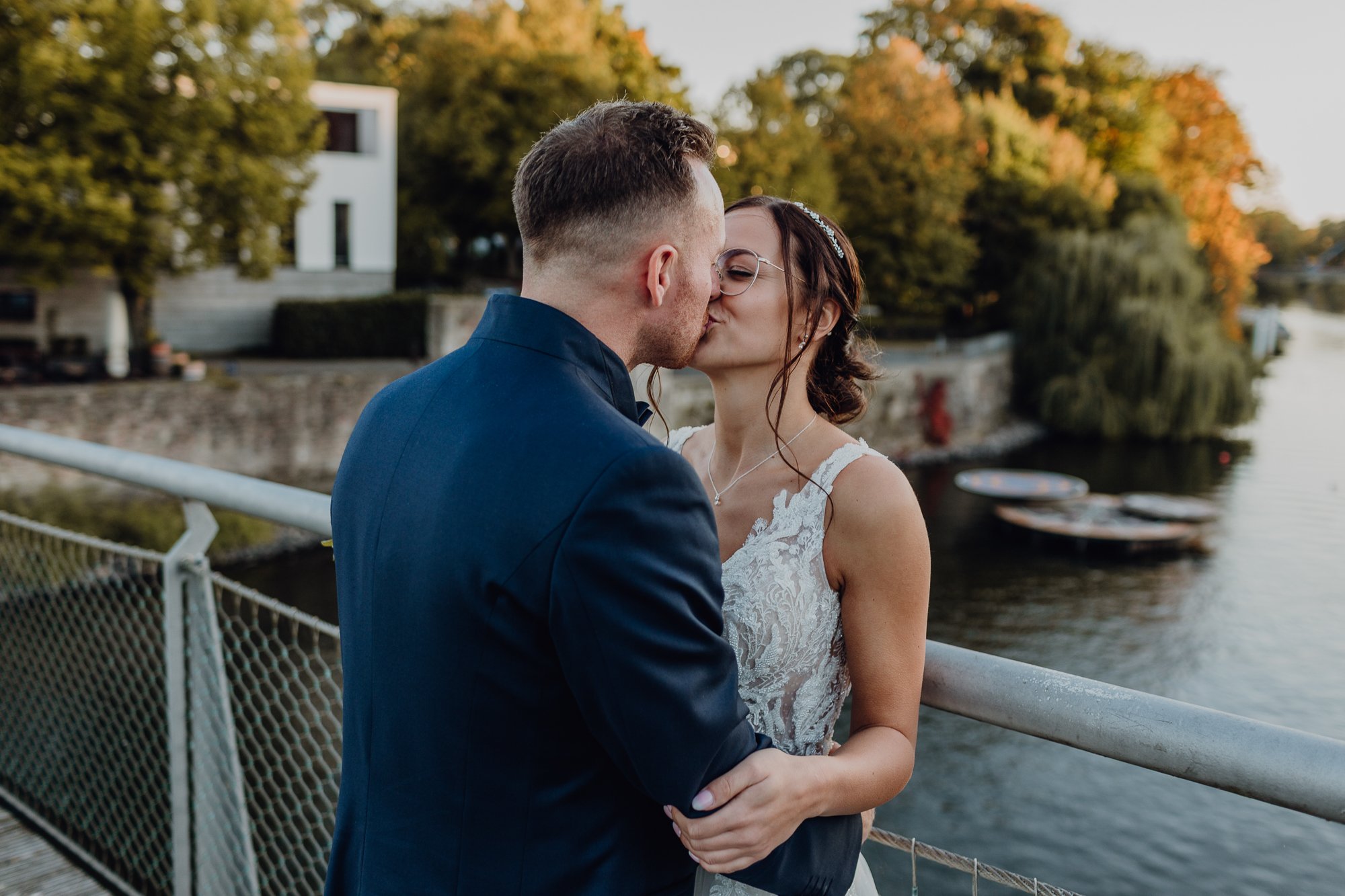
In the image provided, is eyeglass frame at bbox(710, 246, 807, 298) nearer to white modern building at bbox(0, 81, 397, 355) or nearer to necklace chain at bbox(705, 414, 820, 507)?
necklace chain at bbox(705, 414, 820, 507)

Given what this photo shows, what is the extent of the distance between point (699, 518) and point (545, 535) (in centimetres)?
17

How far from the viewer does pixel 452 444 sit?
1234mm

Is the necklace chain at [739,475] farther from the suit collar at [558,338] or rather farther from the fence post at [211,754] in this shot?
the fence post at [211,754]

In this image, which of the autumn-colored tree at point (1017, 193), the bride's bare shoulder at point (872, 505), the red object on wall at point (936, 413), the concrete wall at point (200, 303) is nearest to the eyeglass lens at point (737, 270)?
the bride's bare shoulder at point (872, 505)

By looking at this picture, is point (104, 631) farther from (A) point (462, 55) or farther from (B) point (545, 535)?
(A) point (462, 55)

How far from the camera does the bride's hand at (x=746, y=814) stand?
4.13 ft

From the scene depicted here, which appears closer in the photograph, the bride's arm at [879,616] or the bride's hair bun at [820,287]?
the bride's arm at [879,616]

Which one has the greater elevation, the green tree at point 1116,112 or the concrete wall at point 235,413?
the green tree at point 1116,112

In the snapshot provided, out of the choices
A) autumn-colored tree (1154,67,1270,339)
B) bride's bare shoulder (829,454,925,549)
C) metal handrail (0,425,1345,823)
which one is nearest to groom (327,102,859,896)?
metal handrail (0,425,1345,823)

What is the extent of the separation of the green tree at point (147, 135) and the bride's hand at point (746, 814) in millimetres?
20885

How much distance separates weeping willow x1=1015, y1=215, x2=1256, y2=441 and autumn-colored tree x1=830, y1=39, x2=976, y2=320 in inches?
130

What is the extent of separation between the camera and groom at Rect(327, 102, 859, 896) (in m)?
1.16

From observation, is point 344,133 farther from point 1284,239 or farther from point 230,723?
point 1284,239

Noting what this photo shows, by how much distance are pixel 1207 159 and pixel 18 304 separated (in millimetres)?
43338
